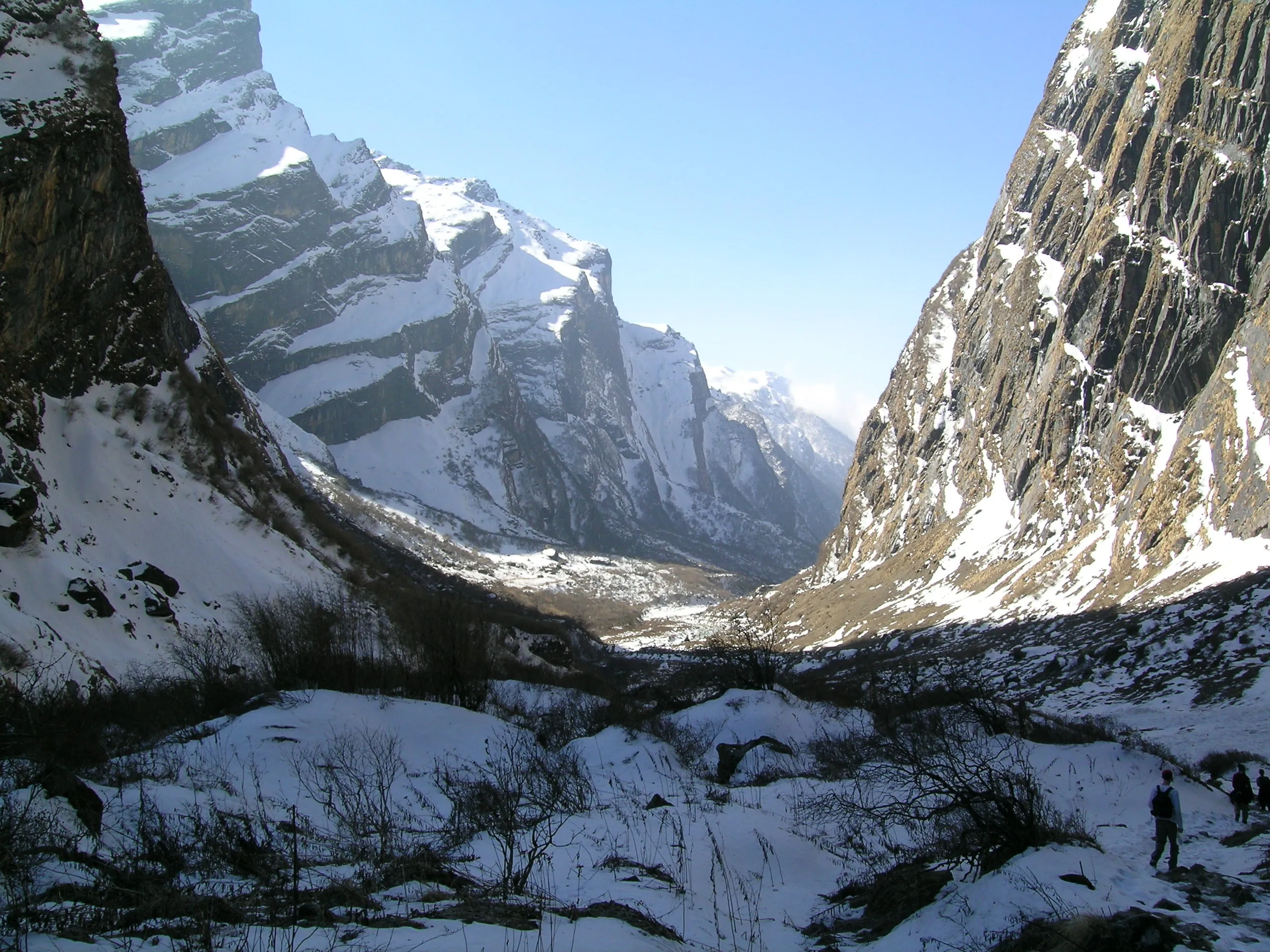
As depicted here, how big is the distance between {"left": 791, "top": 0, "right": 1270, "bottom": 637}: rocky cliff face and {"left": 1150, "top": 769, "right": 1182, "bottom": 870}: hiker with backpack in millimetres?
37701

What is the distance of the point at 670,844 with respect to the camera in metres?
11.8

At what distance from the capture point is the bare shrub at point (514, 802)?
955 centimetres

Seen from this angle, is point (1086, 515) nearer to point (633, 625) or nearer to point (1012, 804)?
point (1012, 804)

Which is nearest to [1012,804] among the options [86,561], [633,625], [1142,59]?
[86,561]

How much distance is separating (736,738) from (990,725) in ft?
27.1

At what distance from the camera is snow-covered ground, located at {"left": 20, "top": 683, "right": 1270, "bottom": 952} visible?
800cm

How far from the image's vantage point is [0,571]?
1080 inches

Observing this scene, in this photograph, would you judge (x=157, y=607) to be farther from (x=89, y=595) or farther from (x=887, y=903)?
(x=887, y=903)

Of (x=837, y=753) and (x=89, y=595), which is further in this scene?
(x=89, y=595)

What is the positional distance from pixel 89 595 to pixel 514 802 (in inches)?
998

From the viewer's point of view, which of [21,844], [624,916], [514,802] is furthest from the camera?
[514,802]

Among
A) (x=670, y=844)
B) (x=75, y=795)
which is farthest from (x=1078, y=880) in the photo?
(x=75, y=795)

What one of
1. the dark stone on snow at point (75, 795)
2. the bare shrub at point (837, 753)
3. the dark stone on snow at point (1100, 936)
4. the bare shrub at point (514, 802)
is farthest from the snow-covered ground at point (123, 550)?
the dark stone on snow at point (1100, 936)

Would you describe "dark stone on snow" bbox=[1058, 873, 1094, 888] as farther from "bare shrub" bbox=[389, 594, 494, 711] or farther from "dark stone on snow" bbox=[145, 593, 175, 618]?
"dark stone on snow" bbox=[145, 593, 175, 618]
